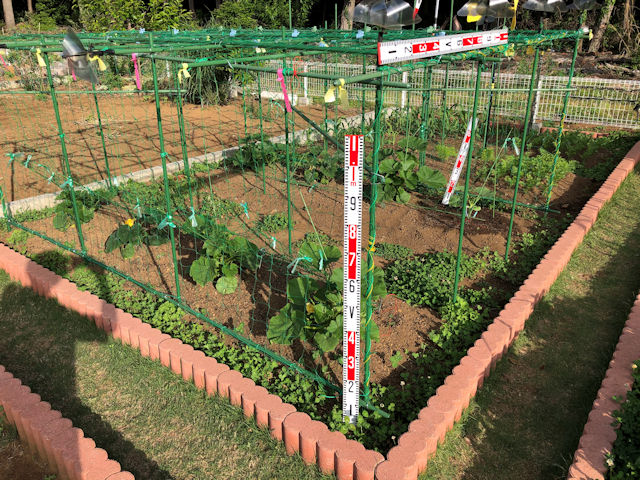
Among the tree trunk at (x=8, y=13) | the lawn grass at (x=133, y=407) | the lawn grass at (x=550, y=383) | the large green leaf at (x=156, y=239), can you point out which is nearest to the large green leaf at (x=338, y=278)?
the lawn grass at (x=133, y=407)

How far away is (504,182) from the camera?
23.8 ft

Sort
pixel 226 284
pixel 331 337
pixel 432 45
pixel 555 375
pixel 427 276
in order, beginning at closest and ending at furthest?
pixel 432 45 < pixel 331 337 < pixel 555 375 < pixel 226 284 < pixel 427 276

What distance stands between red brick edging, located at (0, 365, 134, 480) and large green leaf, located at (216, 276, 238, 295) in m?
1.54

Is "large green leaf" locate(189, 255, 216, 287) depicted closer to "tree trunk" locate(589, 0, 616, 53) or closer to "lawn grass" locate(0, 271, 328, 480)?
"lawn grass" locate(0, 271, 328, 480)

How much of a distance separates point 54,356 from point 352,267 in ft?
8.76

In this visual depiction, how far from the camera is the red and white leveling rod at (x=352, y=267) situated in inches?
107

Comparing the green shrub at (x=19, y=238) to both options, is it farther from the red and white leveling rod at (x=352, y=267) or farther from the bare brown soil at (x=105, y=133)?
the red and white leveling rod at (x=352, y=267)

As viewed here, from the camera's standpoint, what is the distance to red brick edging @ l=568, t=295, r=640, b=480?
2.79 m

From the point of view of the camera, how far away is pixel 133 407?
3.52 meters

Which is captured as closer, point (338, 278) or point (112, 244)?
point (338, 278)

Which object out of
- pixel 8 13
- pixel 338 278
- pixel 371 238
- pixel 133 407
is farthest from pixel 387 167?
pixel 8 13

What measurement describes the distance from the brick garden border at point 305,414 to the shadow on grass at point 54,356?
118mm

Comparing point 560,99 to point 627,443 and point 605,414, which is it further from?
point 627,443

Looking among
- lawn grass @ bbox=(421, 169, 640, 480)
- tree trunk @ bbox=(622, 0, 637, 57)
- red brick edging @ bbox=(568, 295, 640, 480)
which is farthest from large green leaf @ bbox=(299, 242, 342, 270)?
tree trunk @ bbox=(622, 0, 637, 57)
